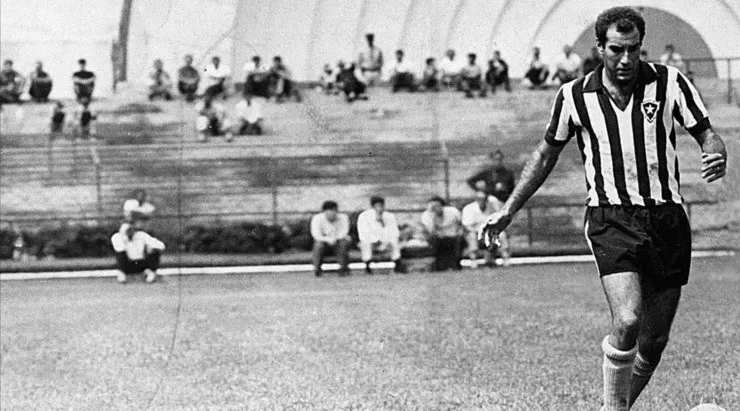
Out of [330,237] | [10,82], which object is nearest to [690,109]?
[330,237]

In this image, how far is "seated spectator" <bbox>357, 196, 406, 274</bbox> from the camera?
21906mm

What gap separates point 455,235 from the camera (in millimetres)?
21672

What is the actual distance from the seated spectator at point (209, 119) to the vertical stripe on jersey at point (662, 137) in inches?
733

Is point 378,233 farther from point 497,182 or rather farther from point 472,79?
point 472,79

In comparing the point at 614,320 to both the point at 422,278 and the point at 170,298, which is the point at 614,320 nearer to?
the point at 170,298

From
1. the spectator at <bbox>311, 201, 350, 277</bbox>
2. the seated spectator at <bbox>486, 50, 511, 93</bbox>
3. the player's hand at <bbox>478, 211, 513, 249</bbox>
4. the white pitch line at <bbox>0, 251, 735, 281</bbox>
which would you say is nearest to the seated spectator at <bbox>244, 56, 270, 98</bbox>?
the spectator at <bbox>311, 201, 350, 277</bbox>

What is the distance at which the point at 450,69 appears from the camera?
2742cm

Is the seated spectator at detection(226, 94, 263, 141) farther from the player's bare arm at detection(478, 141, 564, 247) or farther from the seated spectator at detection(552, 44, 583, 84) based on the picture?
the player's bare arm at detection(478, 141, 564, 247)

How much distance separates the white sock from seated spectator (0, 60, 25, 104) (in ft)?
62.0

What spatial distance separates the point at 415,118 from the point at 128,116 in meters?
5.59

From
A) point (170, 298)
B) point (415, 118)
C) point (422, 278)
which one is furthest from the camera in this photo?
point (415, 118)

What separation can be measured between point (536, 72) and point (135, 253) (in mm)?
9343

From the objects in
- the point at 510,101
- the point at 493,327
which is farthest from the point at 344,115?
the point at 493,327

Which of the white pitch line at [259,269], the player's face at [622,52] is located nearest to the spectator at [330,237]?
the white pitch line at [259,269]
